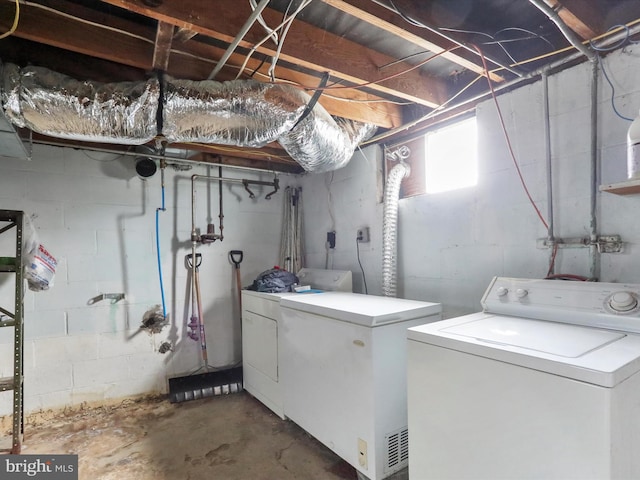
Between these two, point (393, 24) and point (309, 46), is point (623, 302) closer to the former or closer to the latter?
point (393, 24)

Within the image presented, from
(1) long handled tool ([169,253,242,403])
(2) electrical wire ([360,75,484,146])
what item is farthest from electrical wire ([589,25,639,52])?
(1) long handled tool ([169,253,242,403])

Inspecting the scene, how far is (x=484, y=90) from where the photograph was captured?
1.90 meters

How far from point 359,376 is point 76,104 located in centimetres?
191

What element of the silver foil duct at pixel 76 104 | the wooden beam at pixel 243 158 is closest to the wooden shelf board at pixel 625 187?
the silver foil duct at pixel 76 104

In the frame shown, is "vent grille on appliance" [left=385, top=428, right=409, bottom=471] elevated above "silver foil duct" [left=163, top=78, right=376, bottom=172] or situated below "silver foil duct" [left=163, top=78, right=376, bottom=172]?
below

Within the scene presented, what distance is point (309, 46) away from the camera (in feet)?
5.25

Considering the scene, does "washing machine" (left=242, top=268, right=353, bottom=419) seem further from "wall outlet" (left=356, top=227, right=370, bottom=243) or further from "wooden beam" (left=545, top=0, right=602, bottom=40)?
"wooden beam" (left=545, top=0, right=602, bottom=40)

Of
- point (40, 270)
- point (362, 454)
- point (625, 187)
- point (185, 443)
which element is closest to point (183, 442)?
point (185, 443)

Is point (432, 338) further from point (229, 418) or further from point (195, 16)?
point (229, 418)

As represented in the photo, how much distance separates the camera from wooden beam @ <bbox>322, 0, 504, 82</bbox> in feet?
4.13

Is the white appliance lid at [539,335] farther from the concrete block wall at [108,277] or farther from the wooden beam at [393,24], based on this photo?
the concrete block wall at [108,277]

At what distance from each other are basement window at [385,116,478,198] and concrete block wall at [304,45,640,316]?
15 centimetres

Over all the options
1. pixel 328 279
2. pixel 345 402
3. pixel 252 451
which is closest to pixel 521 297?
pixel 345 402

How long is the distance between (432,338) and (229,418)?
6.15 ft
